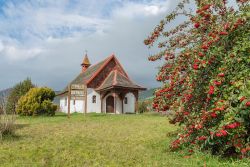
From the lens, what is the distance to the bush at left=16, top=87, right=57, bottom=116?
24719 millimetres

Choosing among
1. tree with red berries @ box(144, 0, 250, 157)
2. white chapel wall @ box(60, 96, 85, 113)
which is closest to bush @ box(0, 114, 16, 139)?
tree with red berries @ box(144, 0, 250, 157)

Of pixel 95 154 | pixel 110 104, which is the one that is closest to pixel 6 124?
pixel 95 154

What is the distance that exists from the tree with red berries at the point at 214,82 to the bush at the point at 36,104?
62.3ft

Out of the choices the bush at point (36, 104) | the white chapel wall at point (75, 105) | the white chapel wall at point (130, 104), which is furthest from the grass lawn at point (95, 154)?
the white chapel wall at point (130, 104)

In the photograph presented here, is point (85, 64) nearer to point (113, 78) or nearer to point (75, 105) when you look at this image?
point (75, 105)

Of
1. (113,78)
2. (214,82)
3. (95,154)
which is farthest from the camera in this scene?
(113,78)

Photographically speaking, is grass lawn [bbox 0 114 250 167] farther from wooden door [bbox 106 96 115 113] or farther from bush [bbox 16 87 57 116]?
wooden door [bbox 106 96 115 113]

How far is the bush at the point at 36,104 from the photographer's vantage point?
24.7 metres

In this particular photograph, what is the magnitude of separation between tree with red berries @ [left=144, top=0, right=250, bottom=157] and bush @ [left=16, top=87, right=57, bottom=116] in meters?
19.0

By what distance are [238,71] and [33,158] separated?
4830mm

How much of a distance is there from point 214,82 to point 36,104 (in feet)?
69.5

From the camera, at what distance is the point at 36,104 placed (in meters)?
24.7

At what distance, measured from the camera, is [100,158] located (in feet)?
22.3

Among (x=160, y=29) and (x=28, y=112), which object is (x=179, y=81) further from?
(x=28, y=112)
